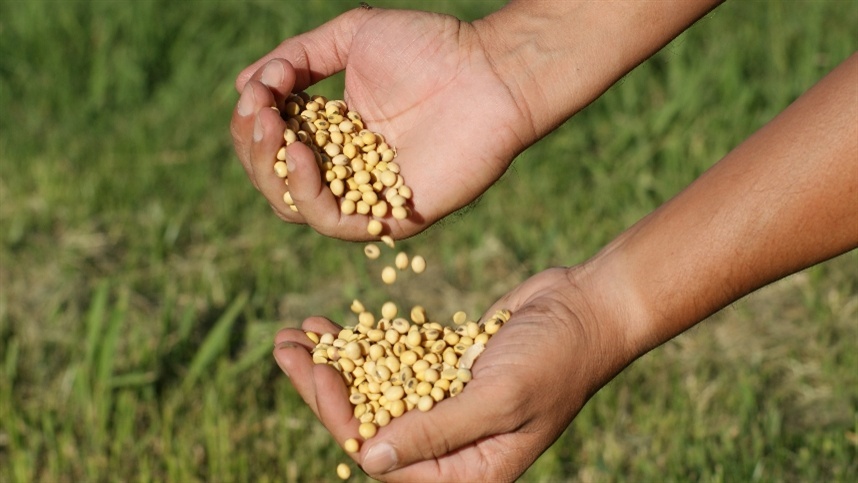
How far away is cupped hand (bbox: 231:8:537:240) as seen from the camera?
2.49 metres

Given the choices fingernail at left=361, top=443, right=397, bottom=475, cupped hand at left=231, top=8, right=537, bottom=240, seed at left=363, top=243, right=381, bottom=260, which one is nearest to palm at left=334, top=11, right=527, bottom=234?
cupped hand at left=231, top=8, right=537, bottom=240

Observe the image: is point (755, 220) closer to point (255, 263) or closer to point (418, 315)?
point (418, 315)

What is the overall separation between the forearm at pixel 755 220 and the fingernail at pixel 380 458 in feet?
1.62

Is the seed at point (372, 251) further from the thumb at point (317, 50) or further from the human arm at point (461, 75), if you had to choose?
the thumb at point (317, 50)

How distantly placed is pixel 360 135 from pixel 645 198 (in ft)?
6.05

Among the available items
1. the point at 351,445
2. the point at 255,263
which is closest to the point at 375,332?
the point at 351,445

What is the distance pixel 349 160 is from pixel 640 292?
0.73 m

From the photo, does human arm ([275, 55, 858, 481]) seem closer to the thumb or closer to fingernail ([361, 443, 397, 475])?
fingernail ([361, 443, 397, 475])

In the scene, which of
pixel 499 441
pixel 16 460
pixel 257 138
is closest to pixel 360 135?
pixel 257 138

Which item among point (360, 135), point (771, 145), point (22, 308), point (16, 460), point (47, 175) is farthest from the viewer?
point (47, 175)

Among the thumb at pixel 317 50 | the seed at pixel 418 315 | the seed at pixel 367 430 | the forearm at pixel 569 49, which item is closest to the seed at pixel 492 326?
the seed at pixel 418 315

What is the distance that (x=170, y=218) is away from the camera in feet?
14.0

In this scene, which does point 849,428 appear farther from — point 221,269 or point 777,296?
point 221,269

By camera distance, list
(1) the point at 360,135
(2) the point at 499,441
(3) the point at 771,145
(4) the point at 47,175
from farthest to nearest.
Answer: (4) the point at 47,175
(1) the point at 360,135
(2) the point at 499,441
(3) the point at 771,145
